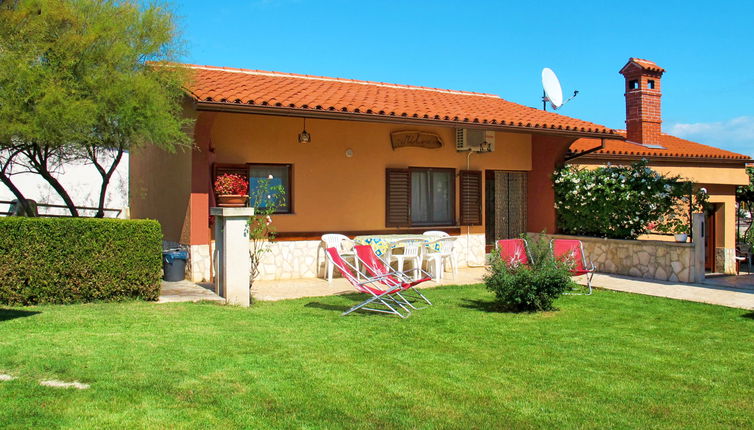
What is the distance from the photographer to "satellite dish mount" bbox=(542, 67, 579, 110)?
16.5m

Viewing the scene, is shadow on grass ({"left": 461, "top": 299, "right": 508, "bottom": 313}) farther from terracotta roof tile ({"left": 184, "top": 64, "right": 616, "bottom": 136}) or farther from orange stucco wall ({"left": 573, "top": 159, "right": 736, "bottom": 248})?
orange stucco wall ({"left": 573, "top": 159, "right": 736, "bottom": 248})

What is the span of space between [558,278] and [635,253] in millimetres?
4908

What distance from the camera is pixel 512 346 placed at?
6160 millimetres

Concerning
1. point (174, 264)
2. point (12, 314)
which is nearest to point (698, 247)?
point (174, 264)

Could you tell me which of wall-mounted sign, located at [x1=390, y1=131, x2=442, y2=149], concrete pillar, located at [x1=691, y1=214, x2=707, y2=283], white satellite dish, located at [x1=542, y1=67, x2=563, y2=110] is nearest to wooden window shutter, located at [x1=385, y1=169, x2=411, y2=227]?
wall-mounted sign, located at [x1=390, y1=131, x2=442, y2=149]

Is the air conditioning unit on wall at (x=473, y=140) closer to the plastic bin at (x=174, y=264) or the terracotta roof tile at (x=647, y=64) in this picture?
the plastic bin at (x=174, y=264)

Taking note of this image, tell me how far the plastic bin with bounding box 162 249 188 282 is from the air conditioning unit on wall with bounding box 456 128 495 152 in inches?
242

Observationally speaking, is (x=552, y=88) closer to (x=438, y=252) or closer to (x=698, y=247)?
(x=698, y=247)

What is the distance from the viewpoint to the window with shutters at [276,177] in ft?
38.4

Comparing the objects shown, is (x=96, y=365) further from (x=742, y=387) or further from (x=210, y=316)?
(x=742, y=387)

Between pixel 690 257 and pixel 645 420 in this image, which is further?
pixel 690 257

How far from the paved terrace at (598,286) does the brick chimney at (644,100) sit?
23.5 ft

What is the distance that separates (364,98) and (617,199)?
5.38 m

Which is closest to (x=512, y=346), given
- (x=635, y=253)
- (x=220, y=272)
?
(x=220, y=272)
